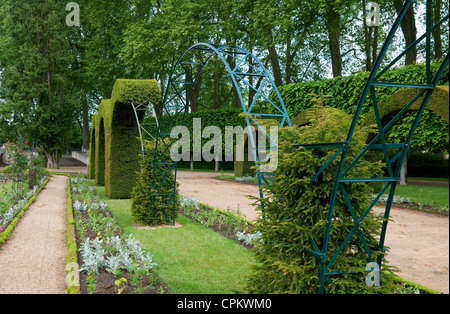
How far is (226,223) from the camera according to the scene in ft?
28.1

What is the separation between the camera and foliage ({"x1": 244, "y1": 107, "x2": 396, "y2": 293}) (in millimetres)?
3238

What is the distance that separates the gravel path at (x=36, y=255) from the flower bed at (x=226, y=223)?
10.2 ft

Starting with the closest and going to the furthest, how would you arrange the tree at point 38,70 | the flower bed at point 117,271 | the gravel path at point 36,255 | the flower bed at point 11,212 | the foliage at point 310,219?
the foliage at point 310,219, the flower bed at point 117,271, the gravel path at point 36,255, the flower bed at point 11,212, the tree at point 38,70

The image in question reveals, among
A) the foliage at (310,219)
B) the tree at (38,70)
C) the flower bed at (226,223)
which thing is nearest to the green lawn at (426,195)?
the flower bed at (226,223)

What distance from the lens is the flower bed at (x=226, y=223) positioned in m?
7.08

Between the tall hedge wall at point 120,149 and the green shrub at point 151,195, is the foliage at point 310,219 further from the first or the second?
the tall hedge wall at point 120,149

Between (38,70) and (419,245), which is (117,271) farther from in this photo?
(38,70)

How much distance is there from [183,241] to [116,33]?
2223cm

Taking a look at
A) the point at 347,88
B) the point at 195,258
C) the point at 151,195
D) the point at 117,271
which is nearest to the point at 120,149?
the point at 151,195

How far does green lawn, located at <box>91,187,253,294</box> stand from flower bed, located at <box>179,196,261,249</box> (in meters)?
0.20

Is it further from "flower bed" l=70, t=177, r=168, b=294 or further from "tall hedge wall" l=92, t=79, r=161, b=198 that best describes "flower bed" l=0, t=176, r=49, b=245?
"tall hedge wall" l=92, t=79, r=161, b=198

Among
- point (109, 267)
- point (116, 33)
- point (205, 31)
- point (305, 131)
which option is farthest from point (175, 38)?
point (305, 131)

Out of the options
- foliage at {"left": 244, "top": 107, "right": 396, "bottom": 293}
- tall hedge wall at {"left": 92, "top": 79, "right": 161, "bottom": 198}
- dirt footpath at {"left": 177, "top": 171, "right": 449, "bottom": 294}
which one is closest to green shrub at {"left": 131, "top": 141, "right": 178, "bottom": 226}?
dirt footpath at {"left": 177, "top": 171, "right": 449, "bottom": 294}

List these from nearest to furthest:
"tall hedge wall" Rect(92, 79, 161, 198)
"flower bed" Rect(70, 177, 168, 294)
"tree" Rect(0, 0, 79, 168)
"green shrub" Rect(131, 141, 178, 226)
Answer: "flower bed" Rect(70, 177, 168, 294), "green shrub" Rect(131, 141, 178, 226), "tall hedge wall" Rect(92, 79, 161, 198), "tree" Rect(0, 0, 79, 168)
